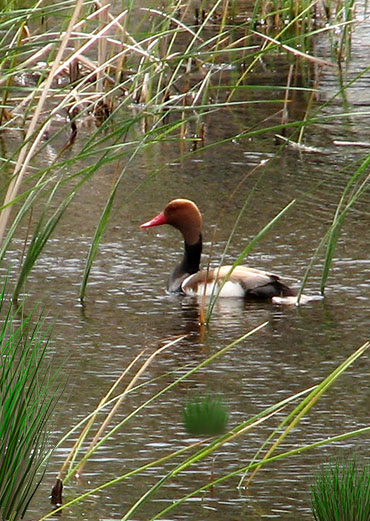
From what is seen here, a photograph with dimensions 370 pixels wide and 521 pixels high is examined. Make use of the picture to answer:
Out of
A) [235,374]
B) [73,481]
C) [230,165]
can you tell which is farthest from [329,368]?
[230,165]

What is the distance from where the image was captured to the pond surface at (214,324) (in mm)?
4805

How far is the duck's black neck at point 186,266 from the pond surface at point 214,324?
3.0 inches

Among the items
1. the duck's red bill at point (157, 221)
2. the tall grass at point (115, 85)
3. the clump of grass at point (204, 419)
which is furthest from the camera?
the duck's red bill at point (157, 221)

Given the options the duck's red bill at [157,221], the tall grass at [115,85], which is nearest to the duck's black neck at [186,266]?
the duck's red bill at [157,221]

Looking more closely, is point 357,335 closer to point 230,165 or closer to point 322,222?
point 322,222

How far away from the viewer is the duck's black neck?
783 centimetres

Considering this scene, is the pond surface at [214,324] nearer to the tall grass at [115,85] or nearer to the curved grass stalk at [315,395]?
the tall grass at [115,85]

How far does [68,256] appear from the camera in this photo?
8117 mm

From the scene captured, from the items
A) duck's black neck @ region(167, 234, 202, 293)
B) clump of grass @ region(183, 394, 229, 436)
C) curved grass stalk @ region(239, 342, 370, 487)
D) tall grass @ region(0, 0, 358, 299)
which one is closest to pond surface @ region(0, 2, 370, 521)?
duck's black neck @ region(167, 234, 202, 293)

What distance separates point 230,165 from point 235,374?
176 inches

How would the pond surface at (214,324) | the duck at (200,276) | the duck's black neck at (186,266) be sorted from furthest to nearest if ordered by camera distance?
1. the duck's black neck at (186,266)
2. the duck at (200,276)
3. the pond surface at (214,324)

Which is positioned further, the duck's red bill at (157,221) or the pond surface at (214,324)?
the duck's red bill at (157,221)

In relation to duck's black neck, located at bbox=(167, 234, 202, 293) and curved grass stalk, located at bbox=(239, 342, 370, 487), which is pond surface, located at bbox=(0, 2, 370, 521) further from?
curved grass stalk, located at bbox=(239, 342, 370, 487)

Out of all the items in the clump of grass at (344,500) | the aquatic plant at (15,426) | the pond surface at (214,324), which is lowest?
the pond surface at (214,324)
